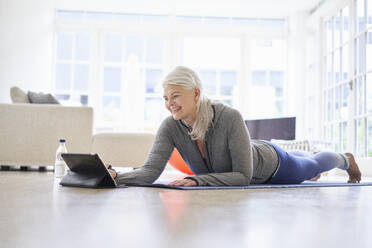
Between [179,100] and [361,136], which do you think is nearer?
[179,100]

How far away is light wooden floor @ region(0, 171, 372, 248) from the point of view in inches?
34.2

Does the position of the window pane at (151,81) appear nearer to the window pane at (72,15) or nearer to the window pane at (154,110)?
the window pane at (154,110)

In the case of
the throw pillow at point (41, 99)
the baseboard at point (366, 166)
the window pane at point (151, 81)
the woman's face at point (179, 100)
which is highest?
the window pane at point (151, 81)

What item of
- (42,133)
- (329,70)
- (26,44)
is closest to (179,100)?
(42,133)

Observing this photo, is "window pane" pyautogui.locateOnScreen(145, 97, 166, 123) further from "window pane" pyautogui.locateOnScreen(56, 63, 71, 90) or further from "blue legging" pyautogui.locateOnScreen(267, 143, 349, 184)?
"blue legging" pyautogui.locateOnScreen(267, 143, 349, 184)

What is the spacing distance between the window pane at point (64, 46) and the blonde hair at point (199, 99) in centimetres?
672

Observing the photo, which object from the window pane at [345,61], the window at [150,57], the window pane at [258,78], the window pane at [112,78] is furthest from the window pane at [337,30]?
the window pane at [112,78]

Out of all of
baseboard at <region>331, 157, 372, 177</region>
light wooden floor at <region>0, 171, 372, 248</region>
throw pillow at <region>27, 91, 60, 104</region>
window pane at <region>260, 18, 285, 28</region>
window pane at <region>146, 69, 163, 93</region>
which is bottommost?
baseboard at <region>331, 157, 372, 177</region>

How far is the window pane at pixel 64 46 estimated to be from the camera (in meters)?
8.59

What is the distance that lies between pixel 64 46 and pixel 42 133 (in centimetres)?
420

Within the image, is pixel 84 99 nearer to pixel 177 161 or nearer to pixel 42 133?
pixel 42 133

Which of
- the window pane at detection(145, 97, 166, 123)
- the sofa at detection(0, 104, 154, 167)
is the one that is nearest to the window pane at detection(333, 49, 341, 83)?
the window pane at detection(145, 97, 166, 123)

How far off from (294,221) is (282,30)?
7.97 meters

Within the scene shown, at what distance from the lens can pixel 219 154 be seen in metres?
2.24
